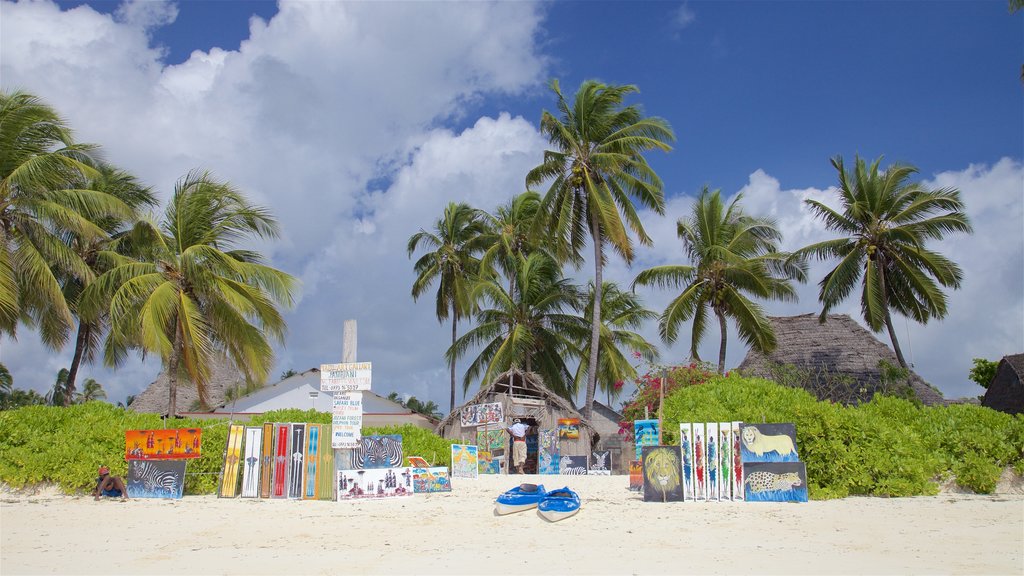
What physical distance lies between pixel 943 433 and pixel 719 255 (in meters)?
14.0

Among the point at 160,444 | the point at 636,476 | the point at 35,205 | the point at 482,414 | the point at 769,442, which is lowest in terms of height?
the point at 636,476

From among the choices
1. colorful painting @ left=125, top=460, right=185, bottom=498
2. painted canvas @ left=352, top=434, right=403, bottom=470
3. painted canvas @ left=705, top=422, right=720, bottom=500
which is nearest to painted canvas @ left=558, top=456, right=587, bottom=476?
painted canvas @ left=352, top=434, right=403, bottom=470

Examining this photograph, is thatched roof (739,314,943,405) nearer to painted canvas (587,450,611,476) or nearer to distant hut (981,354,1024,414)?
distant hut (981,354,1024,414)

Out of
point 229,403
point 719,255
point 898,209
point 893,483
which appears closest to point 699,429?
point 893,483

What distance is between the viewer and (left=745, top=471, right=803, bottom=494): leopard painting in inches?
422

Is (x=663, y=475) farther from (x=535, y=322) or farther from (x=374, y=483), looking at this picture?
(x=535, y=322)

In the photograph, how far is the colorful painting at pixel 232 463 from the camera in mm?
12477

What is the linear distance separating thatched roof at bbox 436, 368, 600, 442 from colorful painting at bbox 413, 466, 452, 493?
944 cm

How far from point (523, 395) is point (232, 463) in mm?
12451

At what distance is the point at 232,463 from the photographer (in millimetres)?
12578

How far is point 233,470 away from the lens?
12547 millimetres

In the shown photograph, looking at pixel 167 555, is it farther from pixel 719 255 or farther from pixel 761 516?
pixel 719 255

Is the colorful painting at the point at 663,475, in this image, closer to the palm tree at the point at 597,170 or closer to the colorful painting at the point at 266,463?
the colorful painting at the point at 266,463

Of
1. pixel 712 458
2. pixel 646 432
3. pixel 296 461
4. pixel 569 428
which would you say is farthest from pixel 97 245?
pixel 712 458
